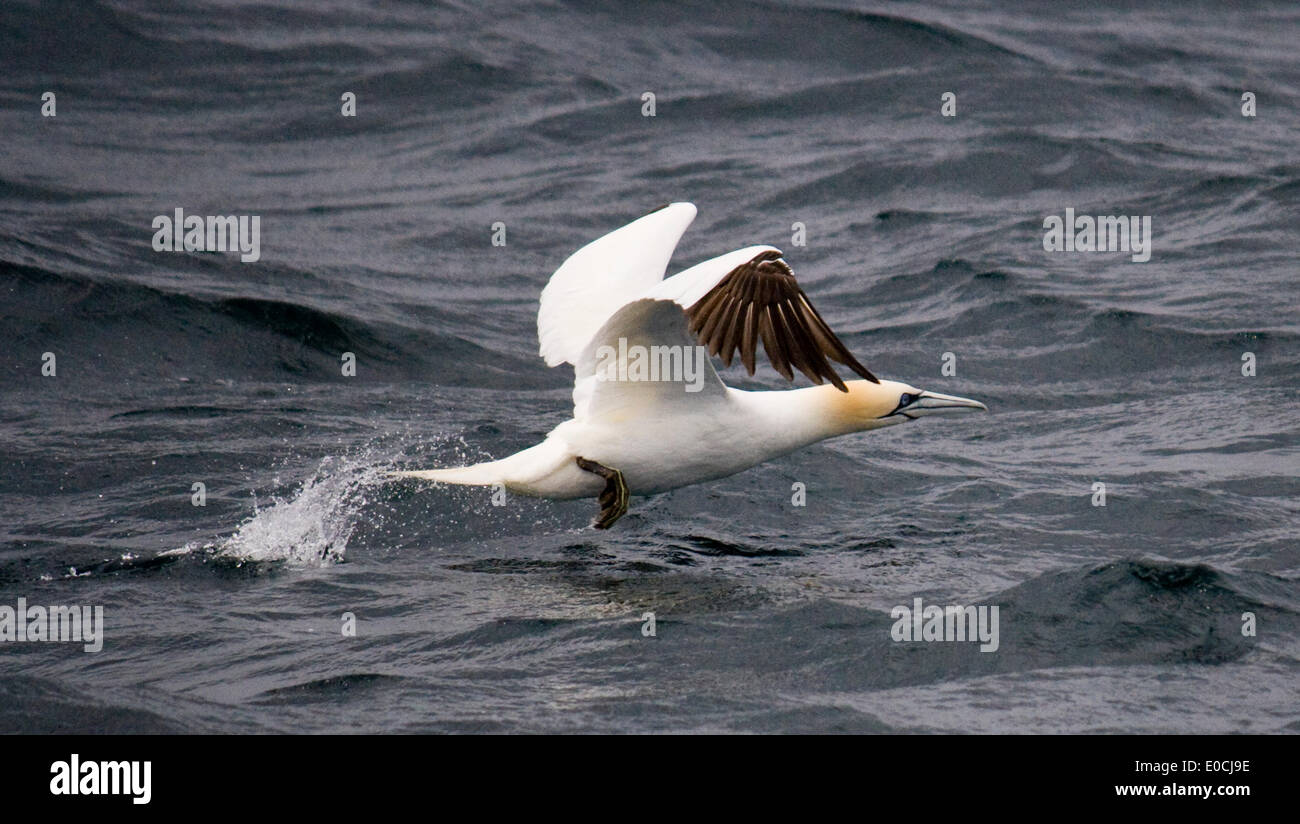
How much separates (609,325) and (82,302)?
6.38 meters

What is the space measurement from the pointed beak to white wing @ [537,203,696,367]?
1612mm

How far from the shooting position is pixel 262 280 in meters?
13.0

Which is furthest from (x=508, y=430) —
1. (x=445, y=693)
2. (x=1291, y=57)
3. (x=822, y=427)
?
(x=1291, y=57)

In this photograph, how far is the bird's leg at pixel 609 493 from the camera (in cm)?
802

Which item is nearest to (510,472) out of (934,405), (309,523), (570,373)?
(309,523)

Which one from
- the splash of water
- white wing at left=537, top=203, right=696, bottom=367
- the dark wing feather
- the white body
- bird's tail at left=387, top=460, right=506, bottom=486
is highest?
white wing at left=537, top=203, right=696, bottom=367

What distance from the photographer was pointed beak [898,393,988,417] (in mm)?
8555

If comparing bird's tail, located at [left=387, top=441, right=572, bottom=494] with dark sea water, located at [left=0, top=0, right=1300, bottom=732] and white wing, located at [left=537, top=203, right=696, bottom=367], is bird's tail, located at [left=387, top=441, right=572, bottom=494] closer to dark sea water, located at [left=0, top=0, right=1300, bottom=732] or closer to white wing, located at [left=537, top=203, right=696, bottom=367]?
dark sea water, located at [left=0, top=0, right=1300, bottom=732]

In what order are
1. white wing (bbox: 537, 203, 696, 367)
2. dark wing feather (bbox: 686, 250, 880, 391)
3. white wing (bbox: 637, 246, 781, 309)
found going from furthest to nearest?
white wing (bbox: 537, 203, 696, 367), dark wing feather (bbox: 686, 250, 880, 391), white wing (bbox: 637, 246, 781, 309)

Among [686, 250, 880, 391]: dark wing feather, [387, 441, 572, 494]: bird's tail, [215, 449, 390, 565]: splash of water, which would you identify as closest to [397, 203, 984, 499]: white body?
[387, 441, 572, 494]: bird's tail

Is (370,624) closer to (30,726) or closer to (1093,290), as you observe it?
(30,726)

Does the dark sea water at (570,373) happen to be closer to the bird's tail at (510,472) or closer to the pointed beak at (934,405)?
the bird's tail at (510,472)

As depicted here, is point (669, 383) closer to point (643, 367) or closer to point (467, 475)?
point (643, 367)

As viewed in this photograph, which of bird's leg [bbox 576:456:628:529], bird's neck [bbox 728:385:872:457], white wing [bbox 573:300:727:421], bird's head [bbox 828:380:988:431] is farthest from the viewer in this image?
bird's head [bbox 828:380:988:431]
